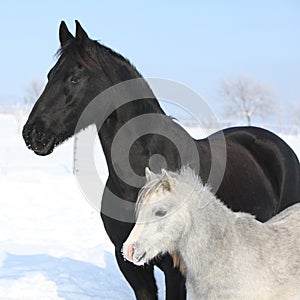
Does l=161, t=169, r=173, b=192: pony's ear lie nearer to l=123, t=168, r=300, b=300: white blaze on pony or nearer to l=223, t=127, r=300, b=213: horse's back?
l=123, t=168, r=300, b=300: white blaze on pony

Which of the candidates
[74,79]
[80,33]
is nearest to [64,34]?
[80,33]

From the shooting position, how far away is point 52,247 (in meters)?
7.41

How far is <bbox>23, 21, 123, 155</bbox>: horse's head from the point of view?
3635 millimetres

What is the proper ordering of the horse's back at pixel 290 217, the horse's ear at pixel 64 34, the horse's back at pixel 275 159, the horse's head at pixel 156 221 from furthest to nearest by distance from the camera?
the horse's back at pixel 275 159, the horse's ear at pixel 64 34, the horse's back at pixel 290 217, the horse's head at pixel 156 221

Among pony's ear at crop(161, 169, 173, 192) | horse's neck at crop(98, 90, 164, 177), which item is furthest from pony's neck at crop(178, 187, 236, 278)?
horse's neck at crop(98, 90, 164, 177)

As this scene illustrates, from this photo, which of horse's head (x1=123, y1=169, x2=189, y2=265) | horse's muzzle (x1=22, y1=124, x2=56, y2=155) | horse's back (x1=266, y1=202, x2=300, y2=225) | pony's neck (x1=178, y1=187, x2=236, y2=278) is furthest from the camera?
horse's muzzle (x1=22, y1=124, x2=56, y2=155)

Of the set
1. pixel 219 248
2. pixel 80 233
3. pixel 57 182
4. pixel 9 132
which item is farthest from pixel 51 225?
pixel 9 132

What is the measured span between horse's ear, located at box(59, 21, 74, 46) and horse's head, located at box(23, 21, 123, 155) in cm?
8

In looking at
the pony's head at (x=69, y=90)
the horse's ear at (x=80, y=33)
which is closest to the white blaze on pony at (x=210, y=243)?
the pony's head at (x=69, y=90)

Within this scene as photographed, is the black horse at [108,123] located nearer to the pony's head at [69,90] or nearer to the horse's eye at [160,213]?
the pony's head at [69,90]

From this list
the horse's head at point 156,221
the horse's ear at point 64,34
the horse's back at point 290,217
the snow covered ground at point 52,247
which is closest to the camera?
the horse's head at point 156,221

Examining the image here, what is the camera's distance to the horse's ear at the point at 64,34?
12.5 feet

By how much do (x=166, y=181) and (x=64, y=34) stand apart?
1380mm

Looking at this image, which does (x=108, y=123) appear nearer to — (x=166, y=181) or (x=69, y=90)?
(x=69, y=90)
